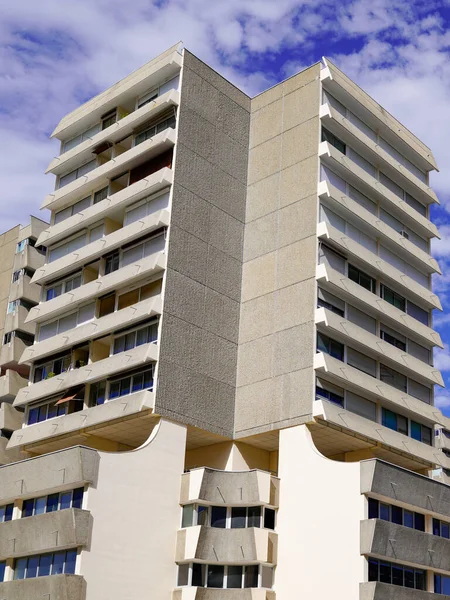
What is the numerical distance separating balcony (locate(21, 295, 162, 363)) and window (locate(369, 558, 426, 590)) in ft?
53.4

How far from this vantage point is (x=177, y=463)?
46969 millimetres

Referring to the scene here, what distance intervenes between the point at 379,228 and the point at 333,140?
5677mm

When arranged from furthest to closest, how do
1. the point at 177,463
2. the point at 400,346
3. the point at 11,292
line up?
the point at 11,292
the point at 400,346
the point at 177,463

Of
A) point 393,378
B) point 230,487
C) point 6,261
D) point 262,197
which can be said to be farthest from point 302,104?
point 6,261

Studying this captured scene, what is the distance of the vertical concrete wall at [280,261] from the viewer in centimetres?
4900

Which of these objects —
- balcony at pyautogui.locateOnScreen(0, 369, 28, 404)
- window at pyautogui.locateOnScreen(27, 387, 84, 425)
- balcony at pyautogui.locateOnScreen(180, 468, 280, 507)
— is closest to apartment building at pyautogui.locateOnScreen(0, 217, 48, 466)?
balcony at pyautogui.locateOnScreen(0, 369, 28, 404)

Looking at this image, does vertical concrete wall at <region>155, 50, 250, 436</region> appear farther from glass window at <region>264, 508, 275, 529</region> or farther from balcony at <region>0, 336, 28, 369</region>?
balcony at <region>0, 336, 28, 369</region>

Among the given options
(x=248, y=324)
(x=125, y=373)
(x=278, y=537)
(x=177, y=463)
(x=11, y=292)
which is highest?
(x=11, y=292)

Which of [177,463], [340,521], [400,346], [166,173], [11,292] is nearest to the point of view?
[340,521]

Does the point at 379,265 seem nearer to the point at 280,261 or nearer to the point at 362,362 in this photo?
the point at 362,362

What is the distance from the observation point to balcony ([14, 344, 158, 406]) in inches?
1896

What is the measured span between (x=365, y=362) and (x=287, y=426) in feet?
23.1

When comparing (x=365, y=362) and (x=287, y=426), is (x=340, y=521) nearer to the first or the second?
(x=287, y=426)

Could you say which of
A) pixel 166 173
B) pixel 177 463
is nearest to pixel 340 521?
pixel 177 463
